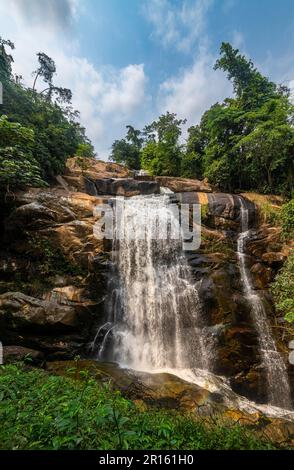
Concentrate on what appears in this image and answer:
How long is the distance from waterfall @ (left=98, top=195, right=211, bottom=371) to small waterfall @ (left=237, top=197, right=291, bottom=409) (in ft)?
6.71

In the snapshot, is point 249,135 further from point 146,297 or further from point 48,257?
point 48,257

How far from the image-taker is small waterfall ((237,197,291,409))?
816 cm

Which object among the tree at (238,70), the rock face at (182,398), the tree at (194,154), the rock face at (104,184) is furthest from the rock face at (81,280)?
the tree at (238,70)

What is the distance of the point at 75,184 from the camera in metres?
16.7

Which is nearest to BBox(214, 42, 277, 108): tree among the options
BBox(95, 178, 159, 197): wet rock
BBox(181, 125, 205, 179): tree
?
BBox(181, 125, 205, 179): tree

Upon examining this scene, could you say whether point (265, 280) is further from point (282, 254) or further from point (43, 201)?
point (43, 201)

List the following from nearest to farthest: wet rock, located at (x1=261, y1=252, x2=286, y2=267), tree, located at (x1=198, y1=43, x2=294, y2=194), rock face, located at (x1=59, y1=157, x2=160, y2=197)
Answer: wet rock, located at (x1=261, y1=252, x2=286, y2=267)
tree, located at (x1=198, y1=43, x2=294, y2=194)
rock face, located at (x1=59, y1=157, x2=160, y2=197)

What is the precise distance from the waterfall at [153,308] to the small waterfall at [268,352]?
6.71ft

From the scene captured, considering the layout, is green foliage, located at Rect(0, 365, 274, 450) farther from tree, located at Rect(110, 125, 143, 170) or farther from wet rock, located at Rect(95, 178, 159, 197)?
tree, located at Rect(110, 125, 143, 170)

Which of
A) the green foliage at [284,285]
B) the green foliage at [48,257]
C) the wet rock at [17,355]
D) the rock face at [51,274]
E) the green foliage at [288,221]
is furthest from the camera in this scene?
the green foliage at [288,221]

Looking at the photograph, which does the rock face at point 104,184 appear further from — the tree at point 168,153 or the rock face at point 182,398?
the rock face at point 182,398

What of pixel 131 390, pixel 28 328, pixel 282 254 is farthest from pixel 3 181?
pixel 282 254

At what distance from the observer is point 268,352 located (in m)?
8.90

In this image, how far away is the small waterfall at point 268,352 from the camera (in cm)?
816
